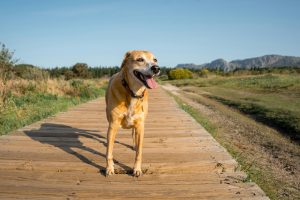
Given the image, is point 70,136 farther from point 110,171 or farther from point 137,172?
point 137,172

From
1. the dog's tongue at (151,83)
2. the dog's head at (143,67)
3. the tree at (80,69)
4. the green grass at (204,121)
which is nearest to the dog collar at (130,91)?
the dog's head at (143,67)

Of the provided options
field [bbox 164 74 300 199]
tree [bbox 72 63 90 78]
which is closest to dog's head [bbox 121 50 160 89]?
field [bbox 164 74 300 199]

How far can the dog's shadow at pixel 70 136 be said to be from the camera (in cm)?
432

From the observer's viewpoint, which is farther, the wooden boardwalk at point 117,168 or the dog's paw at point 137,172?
the dog's paw at point 137,172

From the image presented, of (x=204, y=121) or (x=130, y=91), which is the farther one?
(x=204, y=121)

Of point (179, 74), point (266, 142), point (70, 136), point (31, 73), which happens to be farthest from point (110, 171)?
point (179, 74)

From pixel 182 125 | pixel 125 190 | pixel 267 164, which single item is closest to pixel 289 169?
pixel 267 164

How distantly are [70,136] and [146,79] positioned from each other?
8.52ft

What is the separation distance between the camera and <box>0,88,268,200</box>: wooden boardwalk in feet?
10.8

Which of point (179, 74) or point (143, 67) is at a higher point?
point (179, 74)

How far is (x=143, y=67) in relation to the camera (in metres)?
3.98

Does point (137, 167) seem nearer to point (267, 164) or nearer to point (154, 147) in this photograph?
point (154, 147)

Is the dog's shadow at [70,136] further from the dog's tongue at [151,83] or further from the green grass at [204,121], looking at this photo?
the green grass at [204,121]

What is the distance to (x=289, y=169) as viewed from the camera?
7.42 m
